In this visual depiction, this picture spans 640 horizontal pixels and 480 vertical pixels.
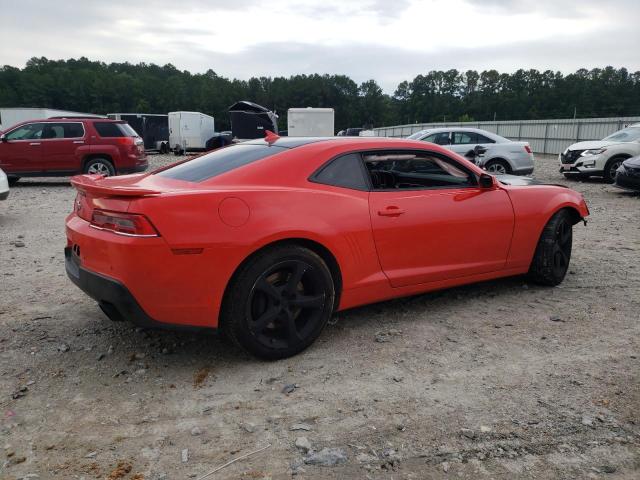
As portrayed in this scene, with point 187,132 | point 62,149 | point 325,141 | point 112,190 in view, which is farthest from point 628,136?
point 187,132

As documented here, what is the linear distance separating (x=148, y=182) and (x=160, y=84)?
98.5 meters

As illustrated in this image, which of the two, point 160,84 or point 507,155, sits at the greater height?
point 160,84

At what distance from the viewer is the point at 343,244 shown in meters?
3.50

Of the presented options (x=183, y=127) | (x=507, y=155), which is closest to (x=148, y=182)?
(x=507, y=155)

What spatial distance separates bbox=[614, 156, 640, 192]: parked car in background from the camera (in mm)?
11297

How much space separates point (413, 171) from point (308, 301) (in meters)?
1.47

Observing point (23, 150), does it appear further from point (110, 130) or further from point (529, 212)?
point (529, 212)

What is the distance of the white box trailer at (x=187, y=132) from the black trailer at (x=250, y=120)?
502cm

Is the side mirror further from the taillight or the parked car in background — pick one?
the parked car in background

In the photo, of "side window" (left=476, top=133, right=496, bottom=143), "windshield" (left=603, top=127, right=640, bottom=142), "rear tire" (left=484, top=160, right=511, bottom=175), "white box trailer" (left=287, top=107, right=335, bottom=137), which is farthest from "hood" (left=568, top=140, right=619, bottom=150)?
"white box trailer" (left=287, top=107, right=335, bottom=137)

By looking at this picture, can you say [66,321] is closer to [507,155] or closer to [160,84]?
[507,155]

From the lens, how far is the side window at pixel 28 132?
13.2 metres

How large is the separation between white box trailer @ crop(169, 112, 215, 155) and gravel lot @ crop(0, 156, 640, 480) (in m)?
27.1

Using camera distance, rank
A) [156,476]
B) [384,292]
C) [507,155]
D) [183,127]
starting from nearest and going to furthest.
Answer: [156,476] < [384,292] < [507,155] < [183,127]
